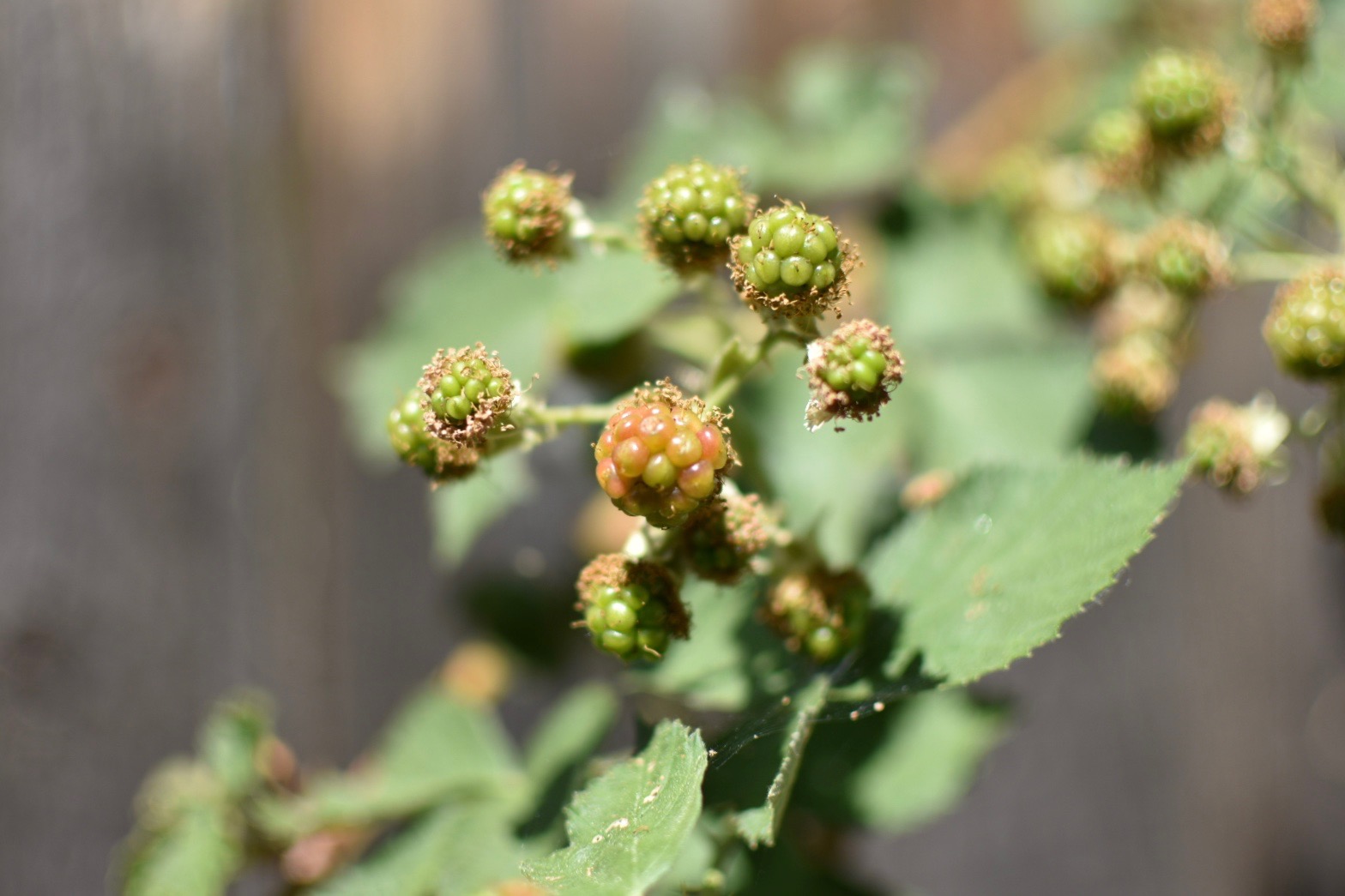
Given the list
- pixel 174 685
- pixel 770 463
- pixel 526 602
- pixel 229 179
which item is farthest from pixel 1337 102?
pixel 174 685

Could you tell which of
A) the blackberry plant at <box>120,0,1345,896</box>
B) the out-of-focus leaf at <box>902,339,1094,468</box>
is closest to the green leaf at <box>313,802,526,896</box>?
the blackberry plant at <box>120,0,1345,896</box>

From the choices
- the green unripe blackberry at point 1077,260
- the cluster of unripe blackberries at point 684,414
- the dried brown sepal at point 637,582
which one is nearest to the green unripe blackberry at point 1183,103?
the green unripe blackberry at point 1077,260

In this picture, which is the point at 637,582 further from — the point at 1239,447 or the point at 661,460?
the point at 1239,447

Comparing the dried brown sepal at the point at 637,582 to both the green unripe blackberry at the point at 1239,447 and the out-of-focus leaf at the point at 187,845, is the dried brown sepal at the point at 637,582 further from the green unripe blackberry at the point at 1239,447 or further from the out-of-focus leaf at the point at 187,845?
the out-of-focus leaf at the point at 187,845

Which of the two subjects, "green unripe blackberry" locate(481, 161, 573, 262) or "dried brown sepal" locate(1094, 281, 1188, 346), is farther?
"dried brown sepal" locate(1094, 281, 1188, 346)

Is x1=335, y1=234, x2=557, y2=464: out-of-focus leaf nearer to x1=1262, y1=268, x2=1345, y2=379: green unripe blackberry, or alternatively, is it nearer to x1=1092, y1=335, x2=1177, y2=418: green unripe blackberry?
x1=1092, y1=335, x2=1177, y2=418: green unripe blackberry
